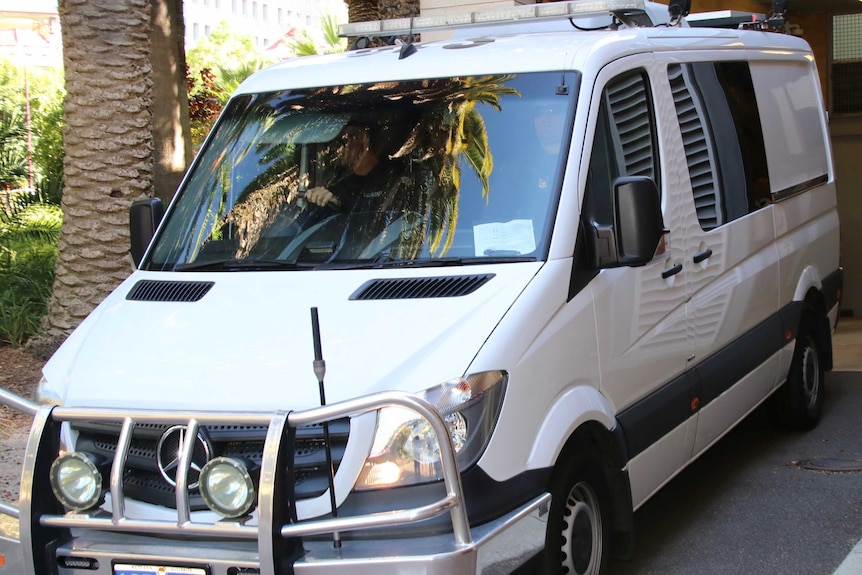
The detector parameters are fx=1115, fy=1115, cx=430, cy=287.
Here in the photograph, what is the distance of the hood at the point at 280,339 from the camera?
3762 mm

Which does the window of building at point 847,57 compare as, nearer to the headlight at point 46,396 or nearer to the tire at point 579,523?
the tire at point 579,523

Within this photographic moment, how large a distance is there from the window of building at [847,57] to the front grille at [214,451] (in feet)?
50.2

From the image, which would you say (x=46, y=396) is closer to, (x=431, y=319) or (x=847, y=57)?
(x=431, y=319)

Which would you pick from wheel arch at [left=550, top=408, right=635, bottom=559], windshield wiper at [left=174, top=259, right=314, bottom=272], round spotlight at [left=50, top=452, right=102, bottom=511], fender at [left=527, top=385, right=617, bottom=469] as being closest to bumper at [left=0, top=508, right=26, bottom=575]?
round spotlight at [left=50, top=452, right=102, bottom=511]

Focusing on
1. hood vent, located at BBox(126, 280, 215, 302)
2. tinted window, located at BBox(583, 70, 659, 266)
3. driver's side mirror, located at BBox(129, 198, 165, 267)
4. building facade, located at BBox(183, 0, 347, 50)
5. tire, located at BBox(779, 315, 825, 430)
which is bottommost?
tire, located at BBox(779, 315, 825, 430)

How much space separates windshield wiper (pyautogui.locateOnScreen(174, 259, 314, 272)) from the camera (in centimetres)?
465

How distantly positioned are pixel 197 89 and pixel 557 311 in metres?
19.9

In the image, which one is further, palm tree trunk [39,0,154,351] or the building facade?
the building facade

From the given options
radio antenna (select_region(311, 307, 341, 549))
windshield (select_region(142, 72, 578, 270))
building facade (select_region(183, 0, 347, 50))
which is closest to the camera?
radio antenna (select_region(311, 307, 341, 549))

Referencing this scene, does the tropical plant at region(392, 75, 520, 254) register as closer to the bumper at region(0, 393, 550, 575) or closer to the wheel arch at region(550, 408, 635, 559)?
the wheel arch at region(550, 408, 635, 559)

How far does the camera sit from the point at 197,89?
75.4 ft

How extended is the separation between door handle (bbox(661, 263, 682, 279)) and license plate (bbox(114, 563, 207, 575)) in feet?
8.48

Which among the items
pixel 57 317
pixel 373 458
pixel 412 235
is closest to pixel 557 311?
pixel 412 235

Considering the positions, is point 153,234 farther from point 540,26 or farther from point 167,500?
point 540,26
